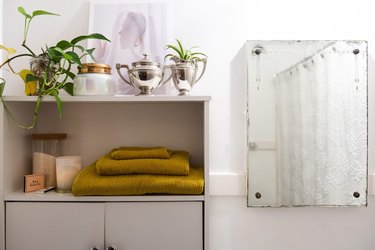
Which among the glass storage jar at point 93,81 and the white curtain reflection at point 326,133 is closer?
the glass storage jar at point 93,81

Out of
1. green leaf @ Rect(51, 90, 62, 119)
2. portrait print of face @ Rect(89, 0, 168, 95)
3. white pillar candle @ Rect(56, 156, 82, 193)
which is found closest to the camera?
green leaf @ Rect(51, 90, 62, 119)

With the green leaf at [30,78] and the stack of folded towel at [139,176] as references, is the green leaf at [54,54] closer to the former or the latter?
the green leaf at [30,78]

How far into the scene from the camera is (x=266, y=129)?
1.42 meters

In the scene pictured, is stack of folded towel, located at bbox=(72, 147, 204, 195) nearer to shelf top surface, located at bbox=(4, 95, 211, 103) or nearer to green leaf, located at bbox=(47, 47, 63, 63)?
shelf top surface, located at bbox=(4, 95, 211, 103)

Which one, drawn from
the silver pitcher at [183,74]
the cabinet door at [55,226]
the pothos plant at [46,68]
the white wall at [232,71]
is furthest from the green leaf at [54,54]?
the cabinet door at [55,226]

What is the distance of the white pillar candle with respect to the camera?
1225 millimetres

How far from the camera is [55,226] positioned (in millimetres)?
1158

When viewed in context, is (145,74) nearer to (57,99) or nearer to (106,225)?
(57,99)

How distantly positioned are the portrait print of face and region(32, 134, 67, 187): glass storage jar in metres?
0.35

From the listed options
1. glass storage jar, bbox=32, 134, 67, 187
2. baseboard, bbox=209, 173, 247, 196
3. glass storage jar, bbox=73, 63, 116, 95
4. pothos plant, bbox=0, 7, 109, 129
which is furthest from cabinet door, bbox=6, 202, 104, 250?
baseboard, bbox=209, 173, 247, 196

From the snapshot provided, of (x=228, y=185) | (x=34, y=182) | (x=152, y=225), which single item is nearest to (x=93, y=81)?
(x=34, y=182)

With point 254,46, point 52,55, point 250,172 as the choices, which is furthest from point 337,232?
point 52,55

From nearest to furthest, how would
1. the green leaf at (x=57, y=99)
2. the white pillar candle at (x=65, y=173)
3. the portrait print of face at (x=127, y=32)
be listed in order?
the green leaf at (x=57, y=99) < the white pillar candle at (x=65, y=173) < the portrait print of face at (x=127, y=32)

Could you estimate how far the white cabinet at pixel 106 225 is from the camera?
3.78 feet
